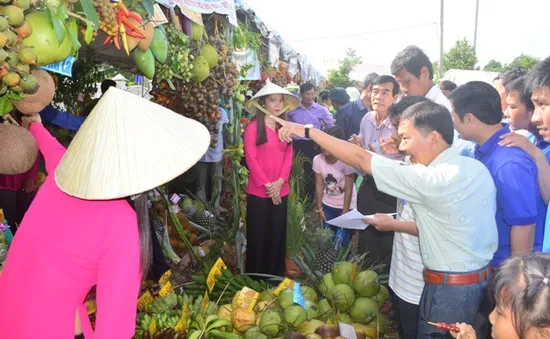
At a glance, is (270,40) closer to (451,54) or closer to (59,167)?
(59,167)

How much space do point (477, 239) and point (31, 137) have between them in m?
1.87

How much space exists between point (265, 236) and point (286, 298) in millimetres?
1431

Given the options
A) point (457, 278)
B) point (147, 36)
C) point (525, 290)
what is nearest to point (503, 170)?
point (457, 278)

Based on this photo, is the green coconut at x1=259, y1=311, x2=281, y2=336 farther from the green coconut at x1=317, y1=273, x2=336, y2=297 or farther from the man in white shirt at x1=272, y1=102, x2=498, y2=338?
the man in white shirt at x1=272, y1=102, x2=498, y2=338

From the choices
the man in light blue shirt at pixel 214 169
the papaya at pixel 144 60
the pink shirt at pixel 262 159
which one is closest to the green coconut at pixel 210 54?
the pink shirt at pixel 262 159

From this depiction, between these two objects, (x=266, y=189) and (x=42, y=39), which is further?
(x=266, y=189)

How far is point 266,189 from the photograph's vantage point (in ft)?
11.7

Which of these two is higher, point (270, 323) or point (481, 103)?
point (481, 103)

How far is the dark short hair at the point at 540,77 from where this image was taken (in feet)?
5.63

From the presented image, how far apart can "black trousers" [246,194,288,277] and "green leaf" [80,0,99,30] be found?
7.20 ft

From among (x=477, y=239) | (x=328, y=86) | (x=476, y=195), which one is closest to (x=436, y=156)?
(x=476, y=195)

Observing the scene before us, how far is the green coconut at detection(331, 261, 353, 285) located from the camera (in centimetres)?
257

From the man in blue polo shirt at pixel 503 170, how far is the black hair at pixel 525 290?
0.62 m

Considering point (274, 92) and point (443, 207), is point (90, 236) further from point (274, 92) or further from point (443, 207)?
point (274, 92)
